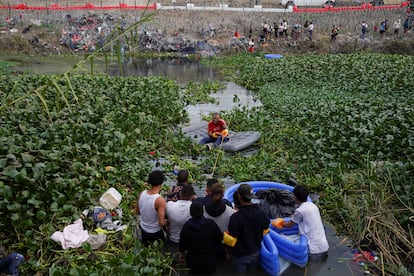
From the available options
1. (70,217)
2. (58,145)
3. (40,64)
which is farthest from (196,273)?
(40,64)

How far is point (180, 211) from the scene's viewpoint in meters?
4.91

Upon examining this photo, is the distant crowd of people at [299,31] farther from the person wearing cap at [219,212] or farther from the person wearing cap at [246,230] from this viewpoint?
the person wearing cap at [246,230]

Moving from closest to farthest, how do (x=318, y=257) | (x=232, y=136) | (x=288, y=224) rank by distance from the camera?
(x=318, y=257) < (x=288, y=224) < (x=232, y=136)

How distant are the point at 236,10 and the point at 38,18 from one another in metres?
18.3

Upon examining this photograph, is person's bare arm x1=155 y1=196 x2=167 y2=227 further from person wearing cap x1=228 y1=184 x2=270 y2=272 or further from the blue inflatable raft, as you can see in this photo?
the blue inflatable raft

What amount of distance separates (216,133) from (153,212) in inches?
174

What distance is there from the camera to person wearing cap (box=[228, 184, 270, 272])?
457cm

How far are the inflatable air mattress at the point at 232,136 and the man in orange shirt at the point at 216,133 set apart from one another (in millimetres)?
183

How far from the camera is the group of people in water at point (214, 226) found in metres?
4.53

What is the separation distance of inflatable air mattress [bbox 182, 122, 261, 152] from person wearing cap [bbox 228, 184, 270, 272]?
4.06m

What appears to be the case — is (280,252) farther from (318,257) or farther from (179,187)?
(179,187)

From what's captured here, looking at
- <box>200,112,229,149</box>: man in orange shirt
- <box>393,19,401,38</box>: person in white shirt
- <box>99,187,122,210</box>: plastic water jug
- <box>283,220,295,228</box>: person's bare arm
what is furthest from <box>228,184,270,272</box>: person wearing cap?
<box>393,19,401,38</box>: person in white shirt

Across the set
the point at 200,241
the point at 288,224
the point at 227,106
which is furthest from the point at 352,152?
the point at 227,106

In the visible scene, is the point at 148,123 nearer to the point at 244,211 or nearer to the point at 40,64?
the point at 244,211
